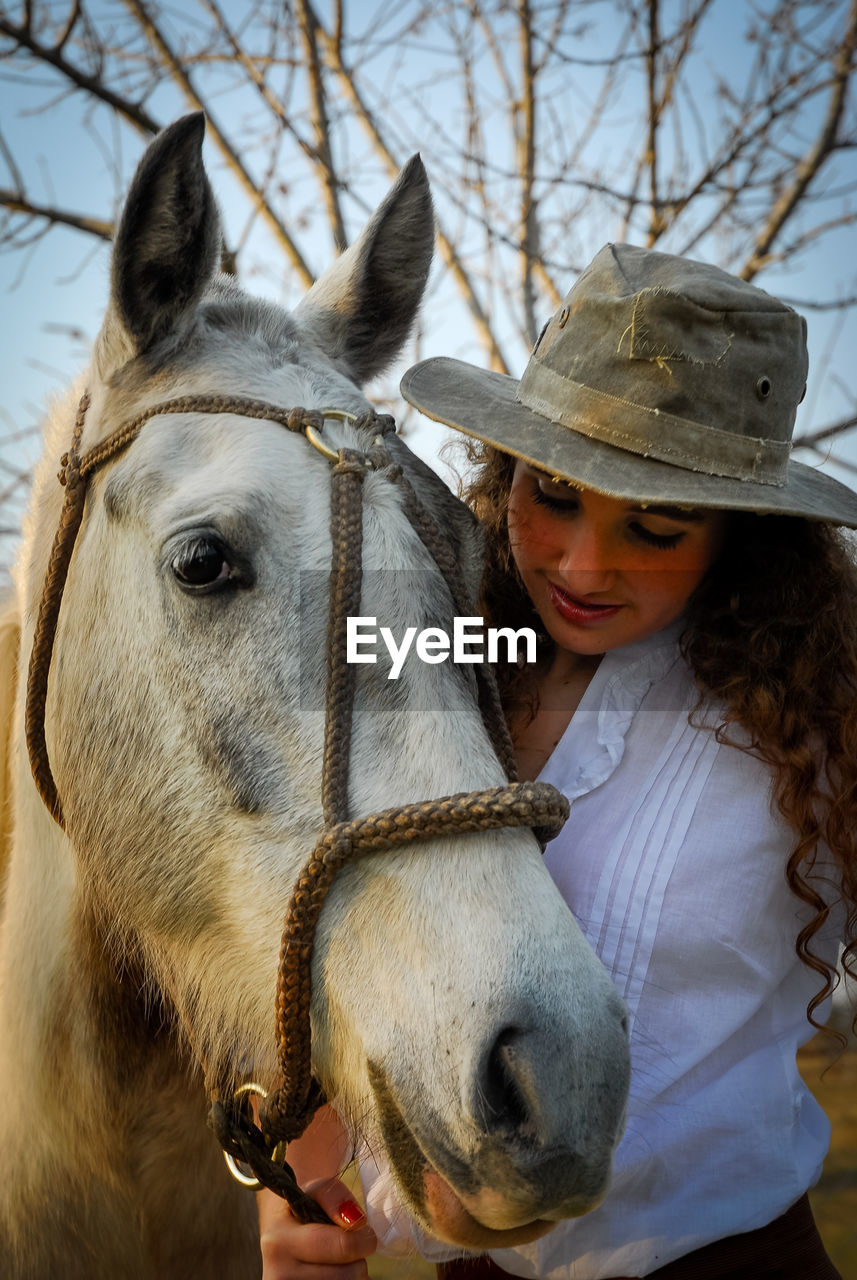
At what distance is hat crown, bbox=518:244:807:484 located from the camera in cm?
173

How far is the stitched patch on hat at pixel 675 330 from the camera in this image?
67.6 inches

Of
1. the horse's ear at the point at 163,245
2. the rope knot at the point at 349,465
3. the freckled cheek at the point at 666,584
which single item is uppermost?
the horse's ear at the point at 163,245

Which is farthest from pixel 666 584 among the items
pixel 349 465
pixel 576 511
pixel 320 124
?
pixel 320 124

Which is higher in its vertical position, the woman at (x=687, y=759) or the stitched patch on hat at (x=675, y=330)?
the stitched patch on hat at (x=675, y=330)

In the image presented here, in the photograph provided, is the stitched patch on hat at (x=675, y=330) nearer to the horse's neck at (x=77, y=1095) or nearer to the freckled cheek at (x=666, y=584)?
the freckled cheek at (x=666, y=584)

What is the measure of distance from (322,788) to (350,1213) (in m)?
0.88

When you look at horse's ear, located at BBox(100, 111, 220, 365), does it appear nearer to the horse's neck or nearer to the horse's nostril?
the horse's neck

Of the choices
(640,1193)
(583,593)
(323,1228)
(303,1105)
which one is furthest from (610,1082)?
(583,593)

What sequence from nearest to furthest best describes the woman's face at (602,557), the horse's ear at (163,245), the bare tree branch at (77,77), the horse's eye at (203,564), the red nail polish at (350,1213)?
the horse's eye at (203,564) < the horse's ear at (163,245) < the red nail polish at (350,1213) < the woman's face at (602,557) < the bare tree branch at (77,77)

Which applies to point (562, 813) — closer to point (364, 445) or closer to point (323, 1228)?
point (364, 445)

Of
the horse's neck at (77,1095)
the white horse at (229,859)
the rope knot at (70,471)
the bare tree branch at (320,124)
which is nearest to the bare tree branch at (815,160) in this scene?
the bare tree branch at (320,124)

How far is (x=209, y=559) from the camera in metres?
1.48

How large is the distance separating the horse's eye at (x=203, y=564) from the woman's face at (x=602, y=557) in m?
0.69

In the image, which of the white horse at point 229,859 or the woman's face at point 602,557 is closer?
the white horse at point 229,859
